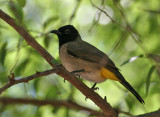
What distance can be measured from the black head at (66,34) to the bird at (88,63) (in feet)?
0.49

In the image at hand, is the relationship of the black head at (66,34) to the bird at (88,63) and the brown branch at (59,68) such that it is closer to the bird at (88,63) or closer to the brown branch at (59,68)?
the bird at (88,63)

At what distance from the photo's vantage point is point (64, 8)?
18.3 feet

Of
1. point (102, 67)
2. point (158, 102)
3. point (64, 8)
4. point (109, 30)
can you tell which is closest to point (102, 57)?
point (102, 67)

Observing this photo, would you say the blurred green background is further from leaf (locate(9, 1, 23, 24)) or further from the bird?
leaf (locate(9, 1, 23, 24))

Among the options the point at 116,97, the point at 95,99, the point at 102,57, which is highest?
the point at 102,57

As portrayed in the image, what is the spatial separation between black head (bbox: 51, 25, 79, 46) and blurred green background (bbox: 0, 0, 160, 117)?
13 cm

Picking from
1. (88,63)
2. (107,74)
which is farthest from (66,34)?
(107,74)

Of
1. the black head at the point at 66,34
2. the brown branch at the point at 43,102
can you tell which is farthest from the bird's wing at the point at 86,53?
the brown branch at the point at 43,102

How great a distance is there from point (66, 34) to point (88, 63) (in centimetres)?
112

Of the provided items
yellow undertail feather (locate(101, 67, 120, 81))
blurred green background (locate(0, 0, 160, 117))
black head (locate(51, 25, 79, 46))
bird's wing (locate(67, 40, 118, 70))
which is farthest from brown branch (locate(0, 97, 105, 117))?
black head (locate(51, 25, 79, 46))

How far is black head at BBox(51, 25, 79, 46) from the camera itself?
5349 mm

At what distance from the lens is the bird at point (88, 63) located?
14.2 ft

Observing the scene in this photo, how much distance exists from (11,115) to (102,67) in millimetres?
1666

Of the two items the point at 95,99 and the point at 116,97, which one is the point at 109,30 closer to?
the point at 116,97
